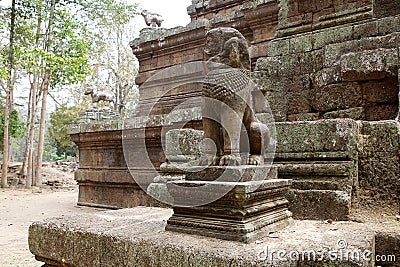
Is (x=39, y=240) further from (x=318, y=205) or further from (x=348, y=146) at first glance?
(x=348, y=146)

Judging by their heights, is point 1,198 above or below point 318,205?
below

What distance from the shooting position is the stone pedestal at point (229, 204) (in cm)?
213

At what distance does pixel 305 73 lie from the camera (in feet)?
15.1

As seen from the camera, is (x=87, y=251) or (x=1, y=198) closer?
(x=87, y=251)

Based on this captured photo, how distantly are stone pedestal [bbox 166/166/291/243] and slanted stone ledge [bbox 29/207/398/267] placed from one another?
65 mm

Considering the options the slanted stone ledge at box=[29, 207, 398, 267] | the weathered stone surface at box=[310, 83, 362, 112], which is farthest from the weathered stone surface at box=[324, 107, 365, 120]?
the slanted stone ledge at box=[29, 207, 398, 267]

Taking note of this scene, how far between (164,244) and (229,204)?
17.7 inches

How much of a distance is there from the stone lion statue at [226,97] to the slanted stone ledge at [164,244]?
59 centimetres

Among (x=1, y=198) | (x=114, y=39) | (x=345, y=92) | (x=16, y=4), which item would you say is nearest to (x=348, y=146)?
(x=345, y=92)

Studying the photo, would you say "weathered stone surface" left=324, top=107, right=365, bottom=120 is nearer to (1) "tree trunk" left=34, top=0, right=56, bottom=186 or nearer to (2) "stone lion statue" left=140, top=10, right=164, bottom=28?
(2) "stone lion statue" left=140, top=10, right=164, bottom=28

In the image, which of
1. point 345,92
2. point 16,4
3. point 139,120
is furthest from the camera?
point 16,4

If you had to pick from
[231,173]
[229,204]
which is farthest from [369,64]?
[229,204]

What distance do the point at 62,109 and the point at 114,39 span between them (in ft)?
21.9

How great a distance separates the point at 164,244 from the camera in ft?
6.93
